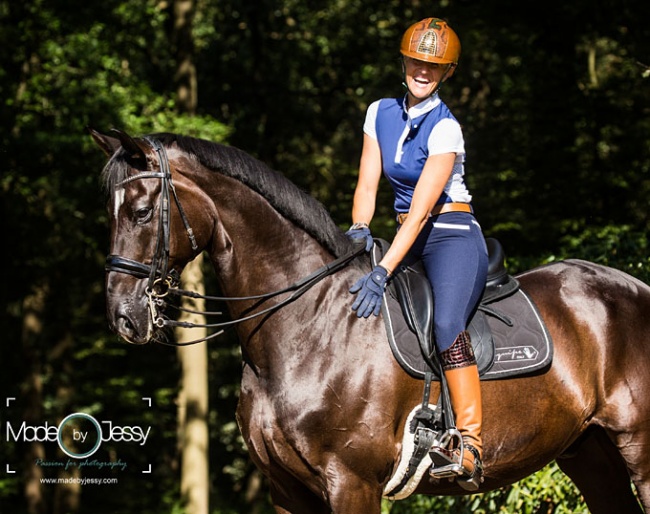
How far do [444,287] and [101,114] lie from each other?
10375 millimetres

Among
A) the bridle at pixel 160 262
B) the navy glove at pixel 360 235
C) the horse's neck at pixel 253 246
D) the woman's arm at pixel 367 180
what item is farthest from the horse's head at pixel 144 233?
the woman's arm at pixel 367 180

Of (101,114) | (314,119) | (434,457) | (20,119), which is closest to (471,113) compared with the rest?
(314,119)

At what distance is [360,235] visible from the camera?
13.9 feet

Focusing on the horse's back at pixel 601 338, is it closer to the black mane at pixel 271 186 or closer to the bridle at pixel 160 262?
the black mane at pixel 271 186

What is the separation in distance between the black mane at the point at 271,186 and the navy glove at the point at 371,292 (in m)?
0.31

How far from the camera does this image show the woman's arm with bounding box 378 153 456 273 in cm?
394

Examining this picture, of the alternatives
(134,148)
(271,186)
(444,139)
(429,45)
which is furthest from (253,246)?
(429,45)

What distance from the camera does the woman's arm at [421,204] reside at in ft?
Result: 12.9

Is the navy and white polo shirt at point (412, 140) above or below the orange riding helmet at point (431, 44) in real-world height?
below

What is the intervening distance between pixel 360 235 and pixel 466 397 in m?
0.96

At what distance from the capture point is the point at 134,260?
375cm

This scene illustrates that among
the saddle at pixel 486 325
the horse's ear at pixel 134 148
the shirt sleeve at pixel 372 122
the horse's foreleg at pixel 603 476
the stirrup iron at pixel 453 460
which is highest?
the shirt sleeve at pixel 372 122

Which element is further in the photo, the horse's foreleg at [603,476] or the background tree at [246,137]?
the background tree at [246,137]

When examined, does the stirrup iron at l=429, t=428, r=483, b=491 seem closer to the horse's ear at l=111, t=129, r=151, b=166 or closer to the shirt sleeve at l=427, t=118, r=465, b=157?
the shirt sleeve at l=427, t=118, r=465, b=157
